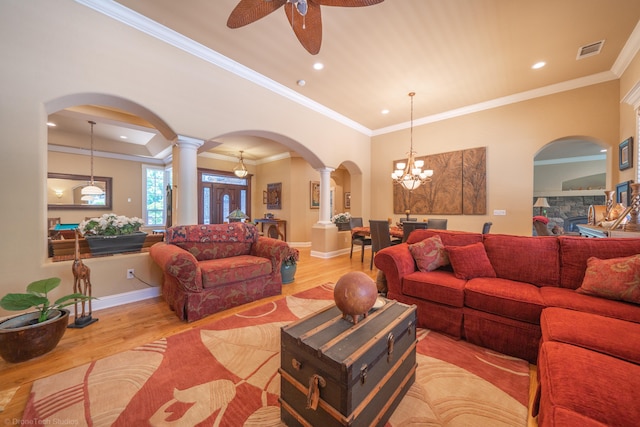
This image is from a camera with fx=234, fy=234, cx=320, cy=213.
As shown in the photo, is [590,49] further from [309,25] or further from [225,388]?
[225,388]

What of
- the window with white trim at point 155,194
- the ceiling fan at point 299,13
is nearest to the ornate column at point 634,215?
the ceiling fan at point 299,13

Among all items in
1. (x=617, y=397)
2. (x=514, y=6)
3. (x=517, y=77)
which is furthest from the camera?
(x=517, y=77)

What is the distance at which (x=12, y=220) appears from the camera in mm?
2129

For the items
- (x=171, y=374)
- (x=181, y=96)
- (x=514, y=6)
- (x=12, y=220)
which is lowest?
(x=171, y=374)

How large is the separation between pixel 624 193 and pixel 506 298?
3.02 meters

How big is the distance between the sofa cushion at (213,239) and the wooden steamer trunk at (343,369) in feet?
7.01

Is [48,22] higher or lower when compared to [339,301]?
higher

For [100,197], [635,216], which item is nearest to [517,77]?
[635,216]

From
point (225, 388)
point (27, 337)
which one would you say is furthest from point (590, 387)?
point (27, 337)

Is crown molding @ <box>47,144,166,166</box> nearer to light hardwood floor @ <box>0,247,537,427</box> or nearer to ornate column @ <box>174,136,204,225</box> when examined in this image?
ornate column @ <box>174,136,204,225</box>

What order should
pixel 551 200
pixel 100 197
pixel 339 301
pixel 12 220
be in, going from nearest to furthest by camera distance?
pixel 339 301, pixel 12 220, pixel 100 197, pixel 551 200

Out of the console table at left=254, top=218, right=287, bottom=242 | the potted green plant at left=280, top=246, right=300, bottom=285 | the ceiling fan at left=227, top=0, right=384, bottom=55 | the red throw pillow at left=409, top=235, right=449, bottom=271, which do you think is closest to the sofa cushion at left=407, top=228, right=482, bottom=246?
the red throw pillow at left=409, top=235, right=449, bottom=271

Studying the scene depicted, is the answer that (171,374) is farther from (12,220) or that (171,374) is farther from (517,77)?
(517,77)

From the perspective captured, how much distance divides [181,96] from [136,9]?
0.87m
